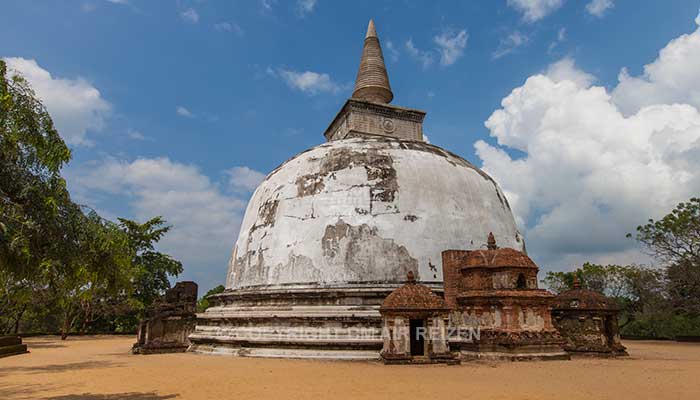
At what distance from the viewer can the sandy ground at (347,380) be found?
7828 mm

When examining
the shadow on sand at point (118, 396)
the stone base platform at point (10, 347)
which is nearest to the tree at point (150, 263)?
the stone base platform at point (10, 347)

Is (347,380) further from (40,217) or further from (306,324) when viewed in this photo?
(40,217)

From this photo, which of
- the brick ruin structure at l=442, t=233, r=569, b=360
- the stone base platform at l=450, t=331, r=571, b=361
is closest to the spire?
the brick ruin structure at l=442, t=233, r=569, b=360

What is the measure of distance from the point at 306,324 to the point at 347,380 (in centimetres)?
476

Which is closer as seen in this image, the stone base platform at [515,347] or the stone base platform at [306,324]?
the stone base platform at [515,347]

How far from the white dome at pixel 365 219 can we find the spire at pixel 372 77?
6.97 meters

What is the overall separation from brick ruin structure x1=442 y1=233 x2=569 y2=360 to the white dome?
1347 mm

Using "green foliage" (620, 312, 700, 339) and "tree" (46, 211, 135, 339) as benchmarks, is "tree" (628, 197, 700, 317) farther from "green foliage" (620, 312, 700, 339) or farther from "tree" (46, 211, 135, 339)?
"tree" (46, 211, 135, 339)

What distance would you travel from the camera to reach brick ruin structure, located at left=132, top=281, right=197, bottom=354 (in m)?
16.5

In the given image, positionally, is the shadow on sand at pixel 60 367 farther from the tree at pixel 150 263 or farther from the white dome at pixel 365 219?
the tree at pixel 150 263

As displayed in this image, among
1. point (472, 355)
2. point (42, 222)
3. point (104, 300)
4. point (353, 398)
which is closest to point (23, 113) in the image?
point (42, 222)

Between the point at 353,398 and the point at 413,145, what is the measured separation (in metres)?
12.3

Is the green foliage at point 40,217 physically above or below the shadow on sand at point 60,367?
above

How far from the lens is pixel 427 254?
14875 millimetres
